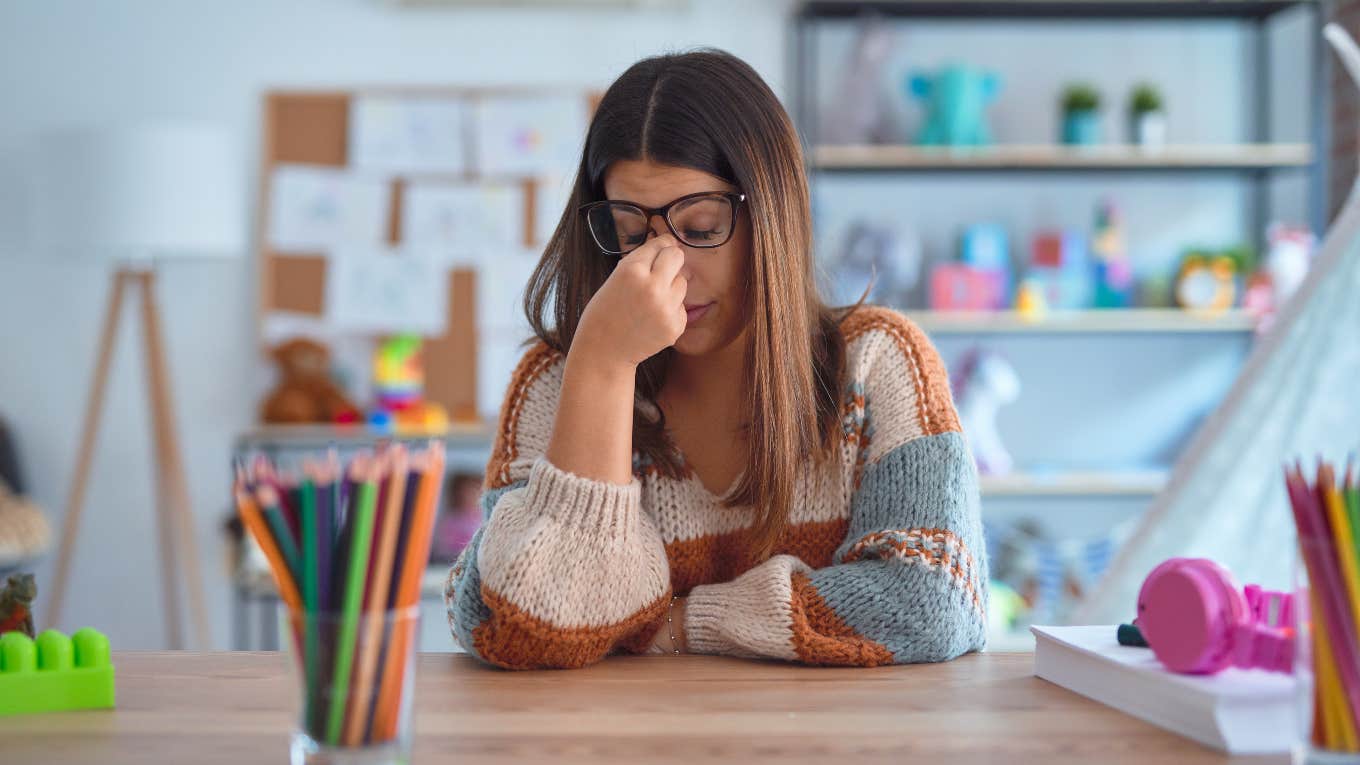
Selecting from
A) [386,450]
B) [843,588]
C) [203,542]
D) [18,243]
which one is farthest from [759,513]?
[18,243]

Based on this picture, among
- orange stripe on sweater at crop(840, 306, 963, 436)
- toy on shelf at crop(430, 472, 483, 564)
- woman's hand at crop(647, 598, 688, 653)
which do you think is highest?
orange stripe on sweater at crop(840, 306, 963, 436)

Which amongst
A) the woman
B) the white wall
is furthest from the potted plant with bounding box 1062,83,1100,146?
the woman

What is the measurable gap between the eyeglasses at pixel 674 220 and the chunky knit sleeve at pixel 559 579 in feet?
0.79

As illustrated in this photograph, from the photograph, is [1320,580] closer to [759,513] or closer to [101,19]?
[759,513]

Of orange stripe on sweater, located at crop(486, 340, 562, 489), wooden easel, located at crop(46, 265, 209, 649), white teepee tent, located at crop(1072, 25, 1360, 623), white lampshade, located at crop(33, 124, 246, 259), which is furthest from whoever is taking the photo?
wooden easel, located at crop(46, 265, 209, 649)

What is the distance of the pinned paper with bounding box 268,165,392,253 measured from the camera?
11.3ft

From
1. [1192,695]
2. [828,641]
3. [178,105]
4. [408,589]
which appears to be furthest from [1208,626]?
[178,105]

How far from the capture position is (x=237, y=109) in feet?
11.3

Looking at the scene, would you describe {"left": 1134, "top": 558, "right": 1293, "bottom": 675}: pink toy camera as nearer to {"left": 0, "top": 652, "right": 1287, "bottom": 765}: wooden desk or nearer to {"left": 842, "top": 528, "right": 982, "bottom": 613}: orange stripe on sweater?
{"left": 0, "top": 652, "right": 1287, "bottom": 765}: wooden desk

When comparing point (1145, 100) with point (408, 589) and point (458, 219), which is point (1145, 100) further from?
point (408, 589)

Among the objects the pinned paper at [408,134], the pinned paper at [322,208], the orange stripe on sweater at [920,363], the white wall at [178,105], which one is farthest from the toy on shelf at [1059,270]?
the orange stripe on sweater at [920,363]

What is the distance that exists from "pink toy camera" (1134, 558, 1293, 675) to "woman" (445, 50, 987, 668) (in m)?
0.25

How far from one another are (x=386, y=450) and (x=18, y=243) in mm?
3209

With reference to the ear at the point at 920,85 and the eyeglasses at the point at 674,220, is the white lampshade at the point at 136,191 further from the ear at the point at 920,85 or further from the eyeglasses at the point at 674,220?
the eyeglasses at the point at 674,220
